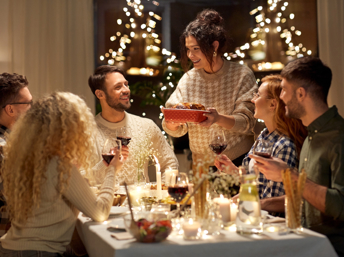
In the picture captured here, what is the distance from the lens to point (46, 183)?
1.87 m

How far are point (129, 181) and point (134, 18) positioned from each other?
3142 mm

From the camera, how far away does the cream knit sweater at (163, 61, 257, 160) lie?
323 cm

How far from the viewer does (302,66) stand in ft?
6.92

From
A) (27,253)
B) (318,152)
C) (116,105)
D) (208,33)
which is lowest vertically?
(27,253)

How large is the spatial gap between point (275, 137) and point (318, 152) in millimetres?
545

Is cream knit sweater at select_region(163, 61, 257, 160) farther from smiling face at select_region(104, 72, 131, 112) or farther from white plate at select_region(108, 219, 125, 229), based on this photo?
white plate at select_region(108, 219, 125, 229)

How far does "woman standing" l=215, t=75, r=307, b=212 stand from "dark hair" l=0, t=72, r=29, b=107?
1576 millimetres

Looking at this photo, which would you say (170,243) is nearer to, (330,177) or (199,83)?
(330,177)

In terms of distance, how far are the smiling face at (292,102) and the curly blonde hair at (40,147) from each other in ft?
3.62

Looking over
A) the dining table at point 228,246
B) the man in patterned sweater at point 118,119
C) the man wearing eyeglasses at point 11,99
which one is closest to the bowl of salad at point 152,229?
the dining table at point 228,246

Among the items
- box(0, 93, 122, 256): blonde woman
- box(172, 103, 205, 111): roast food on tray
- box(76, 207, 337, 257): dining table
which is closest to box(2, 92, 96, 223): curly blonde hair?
box(0, 93, 122, 256): blonde woman

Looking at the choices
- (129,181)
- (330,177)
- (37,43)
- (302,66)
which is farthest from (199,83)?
(37,43)

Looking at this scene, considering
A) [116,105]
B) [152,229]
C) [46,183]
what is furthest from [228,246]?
[116,105]

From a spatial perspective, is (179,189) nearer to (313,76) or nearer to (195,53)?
(313,76)
